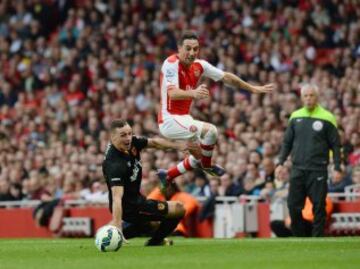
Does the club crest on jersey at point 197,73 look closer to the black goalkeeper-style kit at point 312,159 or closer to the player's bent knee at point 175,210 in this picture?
the player's bent knee at point 175,210

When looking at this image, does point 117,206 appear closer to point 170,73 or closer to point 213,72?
point 170,73

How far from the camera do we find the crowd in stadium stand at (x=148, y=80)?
22.6 m

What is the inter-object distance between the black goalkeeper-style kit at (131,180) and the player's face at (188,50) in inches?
50.0

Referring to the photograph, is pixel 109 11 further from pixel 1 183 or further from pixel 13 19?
pixel 1 183

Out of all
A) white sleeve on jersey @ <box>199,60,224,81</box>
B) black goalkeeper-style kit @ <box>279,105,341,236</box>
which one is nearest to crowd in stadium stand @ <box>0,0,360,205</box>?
Answer: black goalkeeper-style kit @ <box>279,105,341,236</box>

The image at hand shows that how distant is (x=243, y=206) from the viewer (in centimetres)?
2044

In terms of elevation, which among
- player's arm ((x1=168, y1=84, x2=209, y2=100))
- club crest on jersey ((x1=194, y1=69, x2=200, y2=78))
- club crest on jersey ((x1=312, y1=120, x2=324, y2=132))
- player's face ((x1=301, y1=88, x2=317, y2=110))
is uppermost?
→ club crest on jersey ((x1=194, y1=69, x2=200, y2=78))

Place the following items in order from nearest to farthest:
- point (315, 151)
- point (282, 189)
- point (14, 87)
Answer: point (315, 151) → point (282, 189) → point (14, 87)

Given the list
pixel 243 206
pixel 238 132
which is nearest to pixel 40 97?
pixel 238 132

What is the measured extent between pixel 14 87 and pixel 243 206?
12.0 metres

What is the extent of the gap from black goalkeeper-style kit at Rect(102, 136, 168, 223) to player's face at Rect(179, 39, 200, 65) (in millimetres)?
1269

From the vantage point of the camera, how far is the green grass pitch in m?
12.1

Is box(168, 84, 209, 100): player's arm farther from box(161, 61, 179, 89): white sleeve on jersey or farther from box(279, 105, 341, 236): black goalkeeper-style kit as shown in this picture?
box(279, 105, 341, 236): black goalkeeper-style kit

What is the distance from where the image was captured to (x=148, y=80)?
91.0ft
